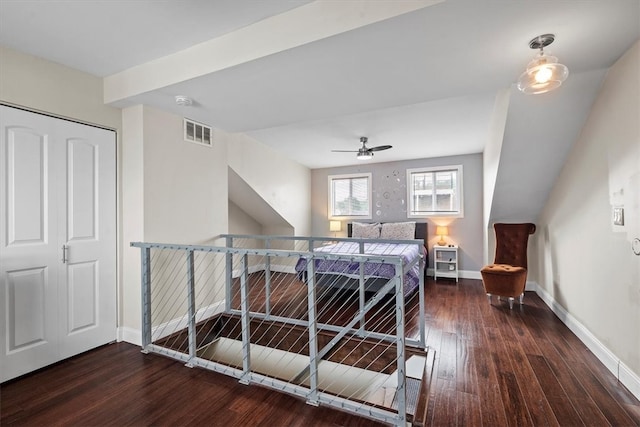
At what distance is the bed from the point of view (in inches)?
126

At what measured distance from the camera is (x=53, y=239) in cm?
235

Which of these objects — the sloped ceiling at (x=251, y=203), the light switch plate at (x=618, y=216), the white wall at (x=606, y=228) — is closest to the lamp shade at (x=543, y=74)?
the white wall at (x=606, y=228)

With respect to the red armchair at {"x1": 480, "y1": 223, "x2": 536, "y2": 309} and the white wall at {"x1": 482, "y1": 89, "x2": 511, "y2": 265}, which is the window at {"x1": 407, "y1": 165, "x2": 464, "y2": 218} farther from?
the red armchair at {"x1": 480, "y1": 223, "x2": 536, "y2": 309}

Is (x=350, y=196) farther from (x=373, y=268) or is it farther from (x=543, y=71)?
(x=543, y=71)

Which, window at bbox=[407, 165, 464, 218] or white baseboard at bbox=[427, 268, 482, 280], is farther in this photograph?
window at bbox=[407, 165, 464, 218]

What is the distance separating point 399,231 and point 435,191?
1.08 metres

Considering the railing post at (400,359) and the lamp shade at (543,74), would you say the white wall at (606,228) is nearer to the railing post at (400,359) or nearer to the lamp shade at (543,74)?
the lamp shade at (543,74)

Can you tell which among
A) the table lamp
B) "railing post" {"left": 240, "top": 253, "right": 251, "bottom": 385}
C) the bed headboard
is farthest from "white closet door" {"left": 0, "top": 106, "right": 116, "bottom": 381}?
the bed headboard

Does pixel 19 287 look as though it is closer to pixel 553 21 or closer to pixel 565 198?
pixel 553 21

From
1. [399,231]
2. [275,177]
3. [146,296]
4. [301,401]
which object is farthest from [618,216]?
[275,177]

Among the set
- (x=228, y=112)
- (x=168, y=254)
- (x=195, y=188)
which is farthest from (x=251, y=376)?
(x=228, y=112)

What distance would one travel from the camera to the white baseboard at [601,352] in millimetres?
1928

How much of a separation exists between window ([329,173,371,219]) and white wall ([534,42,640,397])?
342cm

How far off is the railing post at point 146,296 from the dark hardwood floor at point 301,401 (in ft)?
0.46
